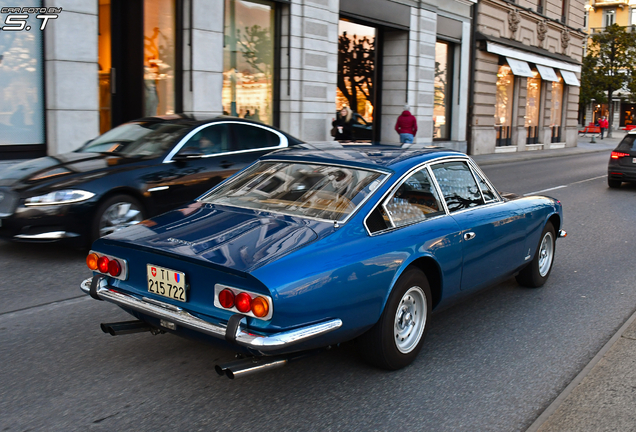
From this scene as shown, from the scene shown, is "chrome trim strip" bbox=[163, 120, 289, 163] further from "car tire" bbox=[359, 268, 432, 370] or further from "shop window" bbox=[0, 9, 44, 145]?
"shop window" bbox=[0, 9, 44, 145]

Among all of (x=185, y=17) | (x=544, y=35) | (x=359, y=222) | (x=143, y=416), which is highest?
(x=544, y=35)

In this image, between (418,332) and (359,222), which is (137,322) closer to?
(359,222)

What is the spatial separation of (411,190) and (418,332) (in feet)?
3.17

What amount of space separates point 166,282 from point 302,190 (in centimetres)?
120

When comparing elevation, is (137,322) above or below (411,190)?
below

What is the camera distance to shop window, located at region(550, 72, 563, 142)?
3722 cm

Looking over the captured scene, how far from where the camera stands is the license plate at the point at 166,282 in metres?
3.59

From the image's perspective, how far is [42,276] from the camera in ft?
20.9

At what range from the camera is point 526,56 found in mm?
32031

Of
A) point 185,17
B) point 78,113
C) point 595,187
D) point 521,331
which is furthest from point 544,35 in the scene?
point 521,331

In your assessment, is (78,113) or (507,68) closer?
(78,113)

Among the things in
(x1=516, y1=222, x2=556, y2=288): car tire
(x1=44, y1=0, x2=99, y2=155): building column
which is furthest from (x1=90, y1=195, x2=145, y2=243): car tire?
(x1=44, y1=0, x2=99, y2=155): building column

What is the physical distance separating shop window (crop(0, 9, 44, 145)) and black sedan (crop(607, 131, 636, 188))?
12.9m

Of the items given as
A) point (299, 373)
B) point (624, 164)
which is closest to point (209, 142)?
point (299, 373)
